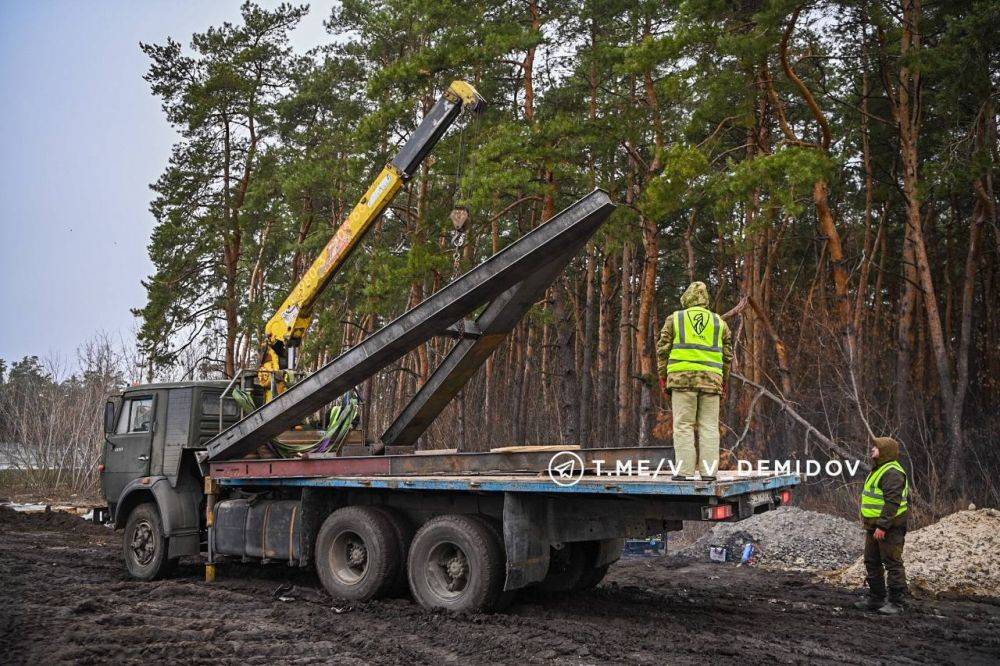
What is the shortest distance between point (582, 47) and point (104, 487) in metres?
14.7

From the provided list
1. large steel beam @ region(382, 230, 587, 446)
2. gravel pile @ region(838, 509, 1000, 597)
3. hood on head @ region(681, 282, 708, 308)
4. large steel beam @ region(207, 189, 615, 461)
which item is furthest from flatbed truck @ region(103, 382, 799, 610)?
gravel pile @ region(838, 509, 1000, 597)

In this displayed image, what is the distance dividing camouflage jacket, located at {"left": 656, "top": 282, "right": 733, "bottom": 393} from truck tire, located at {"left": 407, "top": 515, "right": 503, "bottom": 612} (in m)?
2.23

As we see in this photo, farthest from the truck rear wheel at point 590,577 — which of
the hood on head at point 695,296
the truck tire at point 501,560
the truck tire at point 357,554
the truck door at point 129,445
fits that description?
the truck door at point 129,445

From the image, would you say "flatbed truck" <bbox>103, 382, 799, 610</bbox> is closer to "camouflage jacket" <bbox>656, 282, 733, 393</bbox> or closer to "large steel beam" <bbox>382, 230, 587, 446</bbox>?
"camouflage jacket" <bbox>656, 282, 733, 393</bbox>

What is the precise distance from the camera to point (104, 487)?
10961mm

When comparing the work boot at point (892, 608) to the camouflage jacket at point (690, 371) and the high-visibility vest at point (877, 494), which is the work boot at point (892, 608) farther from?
the camouflage jacket at point (690, 371)

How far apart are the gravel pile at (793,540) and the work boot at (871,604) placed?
8.31ft

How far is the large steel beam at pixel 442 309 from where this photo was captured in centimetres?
841

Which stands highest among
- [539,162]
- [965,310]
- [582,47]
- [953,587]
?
[582,47]

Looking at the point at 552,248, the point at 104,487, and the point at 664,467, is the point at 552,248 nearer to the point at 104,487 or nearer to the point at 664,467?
the point at 664,467

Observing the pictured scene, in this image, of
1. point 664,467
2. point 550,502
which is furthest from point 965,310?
point 550,502

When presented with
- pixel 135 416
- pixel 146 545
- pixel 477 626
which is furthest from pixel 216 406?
pixel 477 626

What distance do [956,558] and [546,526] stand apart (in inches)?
225

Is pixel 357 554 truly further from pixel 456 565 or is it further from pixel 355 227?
pixel 355 227
